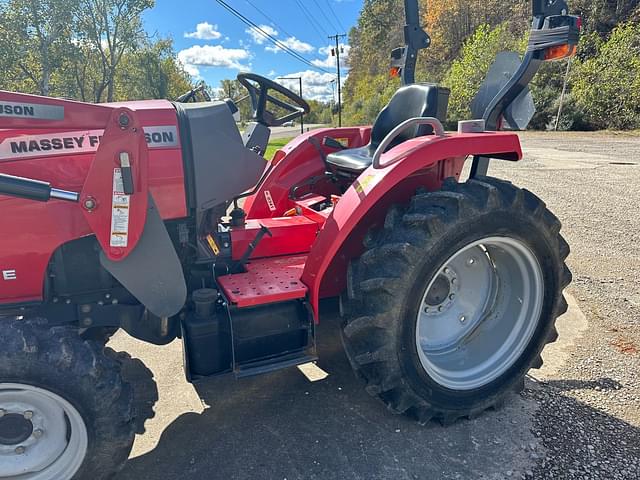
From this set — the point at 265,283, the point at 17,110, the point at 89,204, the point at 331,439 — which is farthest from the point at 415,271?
the point at 17,110

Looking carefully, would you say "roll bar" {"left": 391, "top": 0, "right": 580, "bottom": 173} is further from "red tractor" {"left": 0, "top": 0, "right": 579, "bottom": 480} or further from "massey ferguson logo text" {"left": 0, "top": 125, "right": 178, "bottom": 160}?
"massey ferguson logo text" {"left": 0, "top": 125, "right": 178, "bottom": 160}

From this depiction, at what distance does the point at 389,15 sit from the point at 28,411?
188 feet

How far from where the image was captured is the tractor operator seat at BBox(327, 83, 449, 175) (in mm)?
2984

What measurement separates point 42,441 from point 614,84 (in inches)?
956

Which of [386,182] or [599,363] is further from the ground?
[386,182]

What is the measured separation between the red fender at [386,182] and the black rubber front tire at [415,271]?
5.7 inches

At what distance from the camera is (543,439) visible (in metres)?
2.23

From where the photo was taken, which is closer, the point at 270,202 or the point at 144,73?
the point at 270,202

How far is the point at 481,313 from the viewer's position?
266 cm

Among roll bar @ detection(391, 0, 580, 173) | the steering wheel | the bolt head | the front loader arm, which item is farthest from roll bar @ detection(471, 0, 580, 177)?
the bolt head

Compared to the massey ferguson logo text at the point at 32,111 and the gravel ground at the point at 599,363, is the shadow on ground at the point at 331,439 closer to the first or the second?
the gravel ground at the point at 599,363

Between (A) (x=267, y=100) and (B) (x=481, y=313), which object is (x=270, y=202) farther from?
(B) (x=481, y=313)

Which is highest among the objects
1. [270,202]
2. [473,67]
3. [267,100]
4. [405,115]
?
[473,67]

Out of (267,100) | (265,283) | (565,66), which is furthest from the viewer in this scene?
(565,66)
